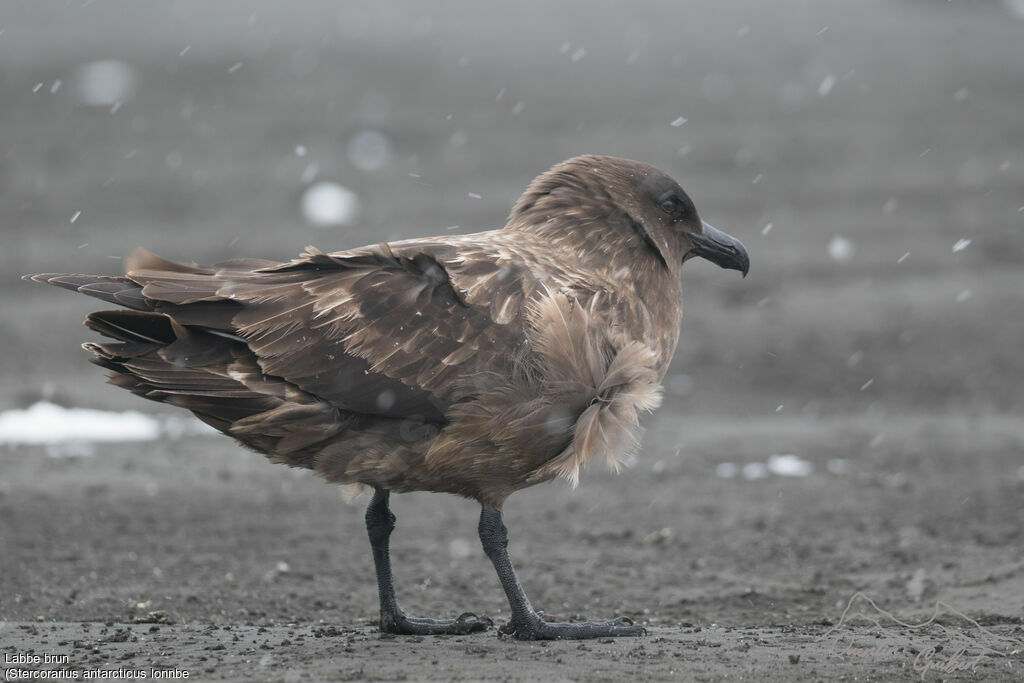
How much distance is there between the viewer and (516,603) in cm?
499

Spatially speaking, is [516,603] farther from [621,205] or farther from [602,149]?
[602,149]

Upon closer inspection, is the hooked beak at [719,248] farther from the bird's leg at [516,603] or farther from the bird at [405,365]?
the bird's leg at [516,603]

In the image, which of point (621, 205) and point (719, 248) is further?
point (719, 248)

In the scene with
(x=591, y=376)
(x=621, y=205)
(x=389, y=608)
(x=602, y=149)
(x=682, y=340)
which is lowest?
(x=389, y=608)

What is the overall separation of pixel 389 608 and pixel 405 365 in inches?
47.8

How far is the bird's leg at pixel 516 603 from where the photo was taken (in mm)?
4992

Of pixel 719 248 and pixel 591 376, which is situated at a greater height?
pixel 719 248

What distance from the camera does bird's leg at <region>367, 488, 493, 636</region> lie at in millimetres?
5293

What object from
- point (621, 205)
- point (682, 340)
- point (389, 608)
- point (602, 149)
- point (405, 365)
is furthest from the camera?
point (602, 149)

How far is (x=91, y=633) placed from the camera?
5.13 metres

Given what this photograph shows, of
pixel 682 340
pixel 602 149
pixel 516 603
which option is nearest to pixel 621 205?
pixel 516 603

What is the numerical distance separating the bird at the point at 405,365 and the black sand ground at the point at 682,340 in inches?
30.4

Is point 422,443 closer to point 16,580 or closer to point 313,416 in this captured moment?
point 313,416

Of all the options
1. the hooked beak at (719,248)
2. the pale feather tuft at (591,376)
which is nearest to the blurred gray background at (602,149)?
the hooked beak at (719,248)
